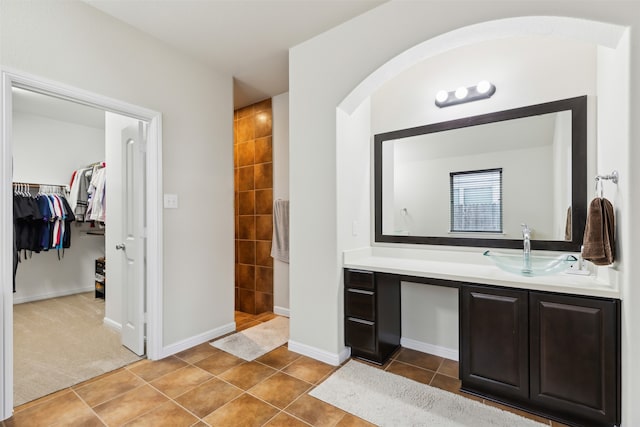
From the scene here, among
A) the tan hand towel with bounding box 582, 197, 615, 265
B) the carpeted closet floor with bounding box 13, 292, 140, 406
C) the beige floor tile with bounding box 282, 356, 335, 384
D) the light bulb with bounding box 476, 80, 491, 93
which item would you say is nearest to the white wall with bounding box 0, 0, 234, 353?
the carpeted closet floor with bounding box 13, 292, 140, 406

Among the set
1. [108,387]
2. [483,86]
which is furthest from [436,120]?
[108,387]

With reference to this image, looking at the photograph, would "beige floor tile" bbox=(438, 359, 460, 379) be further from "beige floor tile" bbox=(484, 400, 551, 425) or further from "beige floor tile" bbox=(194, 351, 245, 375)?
"beige floor tile" bbox=(194, 351, 245, 375)

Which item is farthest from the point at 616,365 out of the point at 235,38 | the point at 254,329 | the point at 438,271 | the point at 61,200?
the point at 61,200

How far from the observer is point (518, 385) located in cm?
189

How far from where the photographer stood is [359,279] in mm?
2510

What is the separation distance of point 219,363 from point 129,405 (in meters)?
0.69

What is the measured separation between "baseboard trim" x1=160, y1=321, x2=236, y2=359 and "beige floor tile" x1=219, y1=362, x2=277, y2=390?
0.64 m

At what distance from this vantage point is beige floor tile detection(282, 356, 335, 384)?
2.34 meters

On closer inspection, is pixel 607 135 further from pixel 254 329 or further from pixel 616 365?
pixel 254 329

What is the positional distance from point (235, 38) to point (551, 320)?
2941 mm

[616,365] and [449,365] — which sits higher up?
[616,365]

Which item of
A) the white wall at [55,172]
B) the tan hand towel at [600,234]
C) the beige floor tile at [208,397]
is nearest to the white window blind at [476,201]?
the tan hand towel at [600,234]

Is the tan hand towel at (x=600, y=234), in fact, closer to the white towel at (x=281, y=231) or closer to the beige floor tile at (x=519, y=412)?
the beige floor tile at (x=519, y=412)

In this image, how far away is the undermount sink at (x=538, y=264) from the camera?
1.91m
